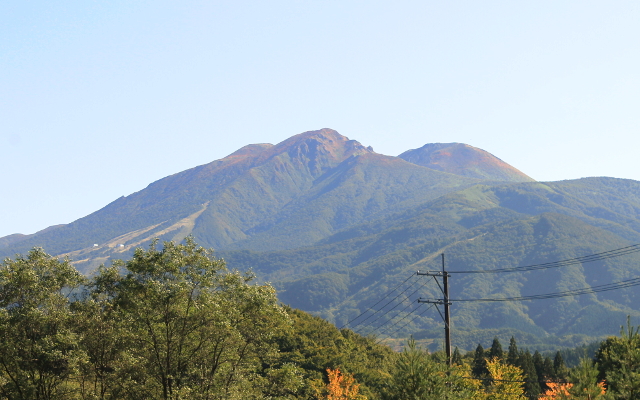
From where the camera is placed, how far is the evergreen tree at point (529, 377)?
88.8m

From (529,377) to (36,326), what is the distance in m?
80.0

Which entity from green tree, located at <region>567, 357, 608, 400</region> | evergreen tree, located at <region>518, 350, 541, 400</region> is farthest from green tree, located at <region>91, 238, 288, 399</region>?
evergreen tree, located at <region>518, 350, 541, 400</region>

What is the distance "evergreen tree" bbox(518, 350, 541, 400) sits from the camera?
88812mm

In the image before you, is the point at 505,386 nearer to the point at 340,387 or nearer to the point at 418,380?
the point at 340,387

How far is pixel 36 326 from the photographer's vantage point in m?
34.1

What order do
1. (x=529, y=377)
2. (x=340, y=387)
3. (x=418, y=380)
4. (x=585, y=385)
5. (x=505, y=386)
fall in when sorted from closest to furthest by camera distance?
(x=585, y=385) → (x=418, y=380) → (x=505, y=386) → (x=340, y=387) → (x=529, y=377)

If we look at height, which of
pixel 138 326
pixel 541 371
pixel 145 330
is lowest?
pixel 541 371

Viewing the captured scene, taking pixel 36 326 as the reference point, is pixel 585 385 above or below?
below

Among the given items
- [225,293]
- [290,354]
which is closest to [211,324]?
[225,293]

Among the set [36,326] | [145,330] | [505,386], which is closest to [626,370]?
[145,330]

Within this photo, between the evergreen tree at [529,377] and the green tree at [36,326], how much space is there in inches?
2688

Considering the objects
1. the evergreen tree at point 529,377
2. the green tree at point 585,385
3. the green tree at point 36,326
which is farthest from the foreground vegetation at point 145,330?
the evergreen tree at point 529,377

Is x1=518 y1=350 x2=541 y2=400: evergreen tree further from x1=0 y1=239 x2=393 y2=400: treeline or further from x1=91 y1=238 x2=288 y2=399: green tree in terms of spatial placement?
x1=0 y1=239 x2=393 y2=400: treeline

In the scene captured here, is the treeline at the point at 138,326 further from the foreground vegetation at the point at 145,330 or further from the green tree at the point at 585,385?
the green tree at the point at 585,385
